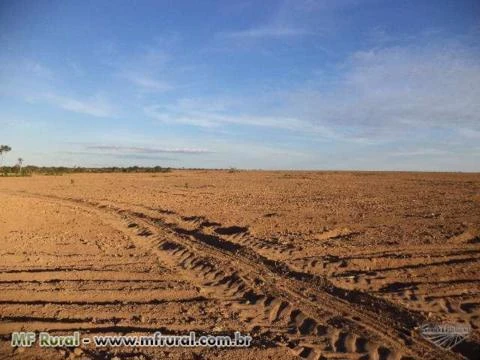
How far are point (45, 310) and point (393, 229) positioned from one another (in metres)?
8.60

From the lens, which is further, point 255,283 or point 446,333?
point 255,283

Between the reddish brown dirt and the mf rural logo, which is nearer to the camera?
the mf rural logo

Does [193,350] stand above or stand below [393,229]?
below

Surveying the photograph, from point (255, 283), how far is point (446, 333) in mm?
2889

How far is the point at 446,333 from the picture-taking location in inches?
193

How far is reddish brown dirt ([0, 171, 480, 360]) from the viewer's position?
4.82 meters

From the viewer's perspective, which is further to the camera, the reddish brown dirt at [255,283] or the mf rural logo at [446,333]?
the reddish brown dirt at [255,283]

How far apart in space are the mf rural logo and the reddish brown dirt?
0.11 meters

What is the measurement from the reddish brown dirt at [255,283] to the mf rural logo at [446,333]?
11cm

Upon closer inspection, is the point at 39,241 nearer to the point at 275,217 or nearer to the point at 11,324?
the point at 11,324

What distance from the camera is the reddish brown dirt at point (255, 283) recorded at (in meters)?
4.82

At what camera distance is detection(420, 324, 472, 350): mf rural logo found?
A: 4688 mm

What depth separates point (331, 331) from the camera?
4.99 meters

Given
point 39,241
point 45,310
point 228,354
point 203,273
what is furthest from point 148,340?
point 39,241
